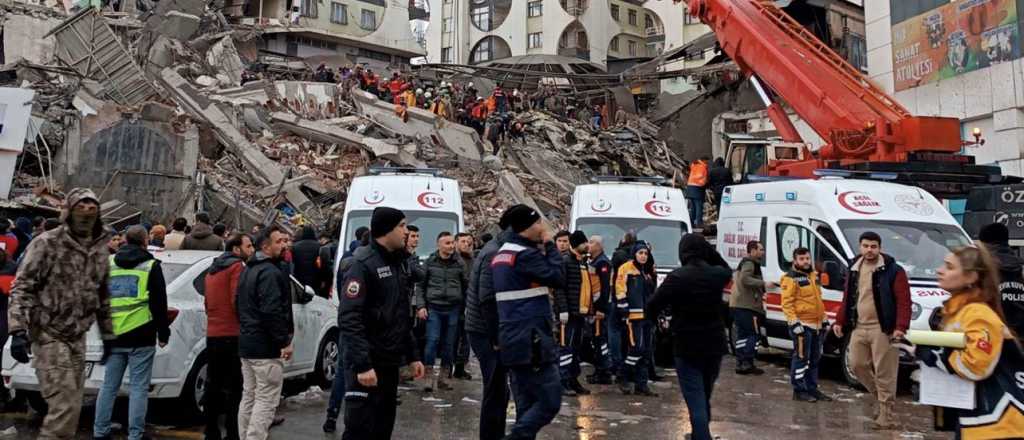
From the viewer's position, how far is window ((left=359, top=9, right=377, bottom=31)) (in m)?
51.7

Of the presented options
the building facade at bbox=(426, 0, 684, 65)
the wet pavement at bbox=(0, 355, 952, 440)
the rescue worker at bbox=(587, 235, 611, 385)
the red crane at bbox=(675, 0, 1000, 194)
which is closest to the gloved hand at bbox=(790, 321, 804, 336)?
the wet pavement at bbox=(0, 355, 952, 440)

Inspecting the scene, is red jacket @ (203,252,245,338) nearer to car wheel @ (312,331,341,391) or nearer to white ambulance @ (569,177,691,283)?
car wheel @ (312,331,341,391)

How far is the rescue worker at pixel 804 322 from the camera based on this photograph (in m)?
8.48

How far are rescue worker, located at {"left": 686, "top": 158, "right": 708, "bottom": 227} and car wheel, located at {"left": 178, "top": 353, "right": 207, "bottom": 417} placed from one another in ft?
35.8

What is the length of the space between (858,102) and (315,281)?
9.80 m

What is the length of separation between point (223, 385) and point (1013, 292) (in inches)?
243

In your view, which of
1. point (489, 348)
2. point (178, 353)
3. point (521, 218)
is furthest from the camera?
point (178, 353)

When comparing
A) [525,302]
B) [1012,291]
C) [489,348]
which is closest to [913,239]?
[1012,291]

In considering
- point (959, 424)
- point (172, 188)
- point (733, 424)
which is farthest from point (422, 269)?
point (172, 188)

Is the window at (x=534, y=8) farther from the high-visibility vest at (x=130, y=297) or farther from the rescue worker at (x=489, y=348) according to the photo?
the rescue worker at (x=489, y=348)

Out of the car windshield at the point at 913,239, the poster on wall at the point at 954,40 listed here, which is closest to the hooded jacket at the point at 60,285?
the car windshield at the point at 913,239

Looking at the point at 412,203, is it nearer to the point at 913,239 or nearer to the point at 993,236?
the point at 913,239

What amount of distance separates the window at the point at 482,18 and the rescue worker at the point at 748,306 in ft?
172

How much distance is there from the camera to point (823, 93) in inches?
558
